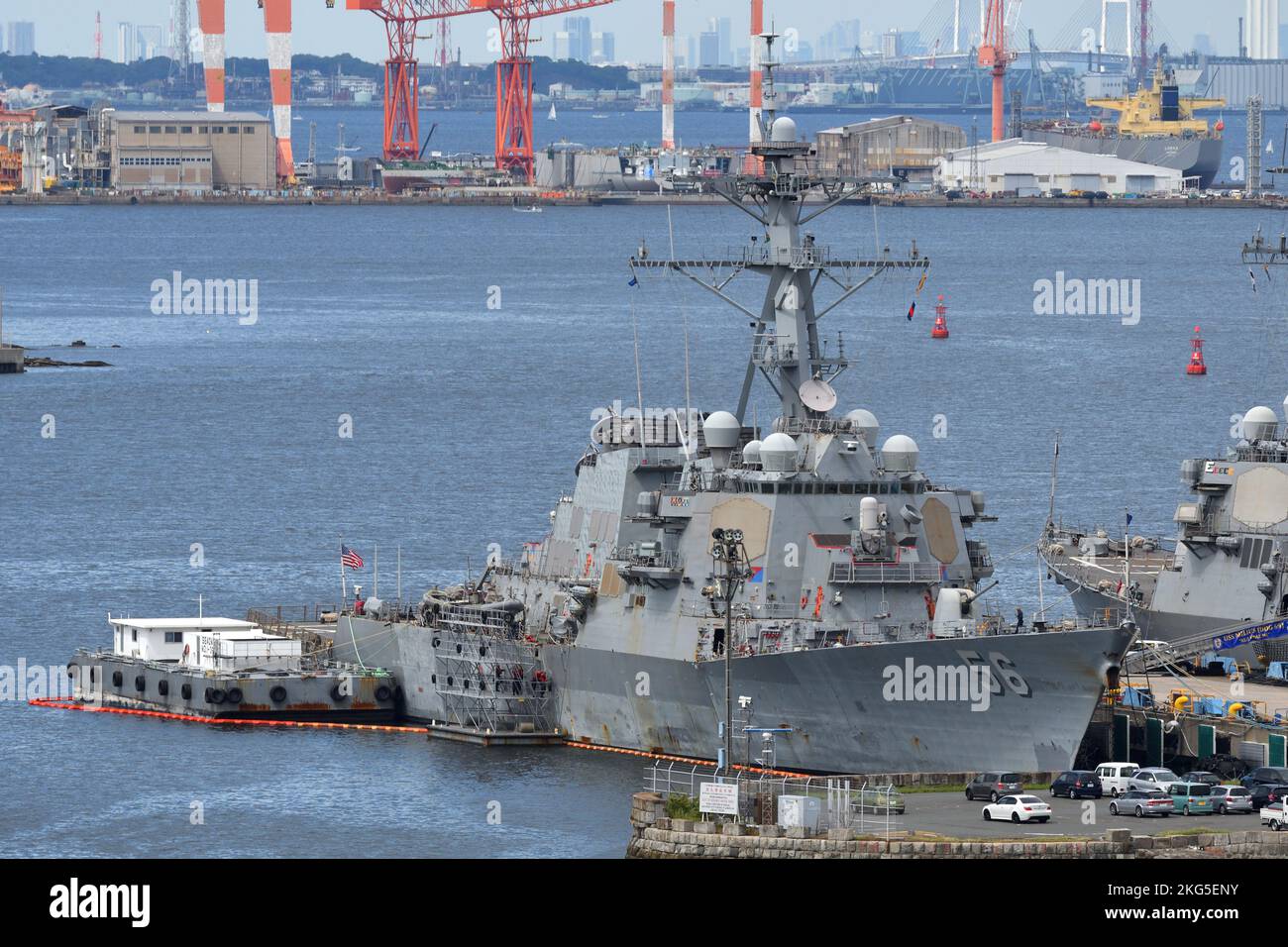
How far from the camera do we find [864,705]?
44.1m

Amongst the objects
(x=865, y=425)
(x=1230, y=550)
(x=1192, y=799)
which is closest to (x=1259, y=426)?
(x=1230, y=550)

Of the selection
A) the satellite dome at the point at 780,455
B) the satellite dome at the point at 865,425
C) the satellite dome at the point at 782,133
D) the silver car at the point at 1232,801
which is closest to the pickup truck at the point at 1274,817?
the silver car at the point at 1232,801

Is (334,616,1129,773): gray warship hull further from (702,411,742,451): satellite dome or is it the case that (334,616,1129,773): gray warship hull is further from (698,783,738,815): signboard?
(698,783,738,815): signboard

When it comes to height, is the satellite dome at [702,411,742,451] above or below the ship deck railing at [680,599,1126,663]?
above

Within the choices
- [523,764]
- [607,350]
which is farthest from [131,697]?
[607,350]

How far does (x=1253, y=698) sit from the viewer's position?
46469mm

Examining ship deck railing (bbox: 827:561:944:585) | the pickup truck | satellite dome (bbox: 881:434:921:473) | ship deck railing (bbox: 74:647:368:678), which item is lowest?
ship deck railing (bbox: 74:647:368:678)

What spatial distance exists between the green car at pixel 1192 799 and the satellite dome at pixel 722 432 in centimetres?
1213

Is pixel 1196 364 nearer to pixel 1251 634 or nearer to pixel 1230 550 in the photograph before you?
pixel 1230 550

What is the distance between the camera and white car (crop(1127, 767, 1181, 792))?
38156 mm

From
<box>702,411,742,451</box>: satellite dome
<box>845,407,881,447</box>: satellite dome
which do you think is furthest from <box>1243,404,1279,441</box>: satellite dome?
<box>702,411,742,451</box>: satellite dome

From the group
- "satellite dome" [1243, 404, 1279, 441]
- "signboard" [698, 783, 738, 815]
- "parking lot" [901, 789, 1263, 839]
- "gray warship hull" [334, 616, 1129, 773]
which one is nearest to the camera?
"parking lot" [901, 789, 1263, 839]

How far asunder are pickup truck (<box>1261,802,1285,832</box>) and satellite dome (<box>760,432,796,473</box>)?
11.8 meters
